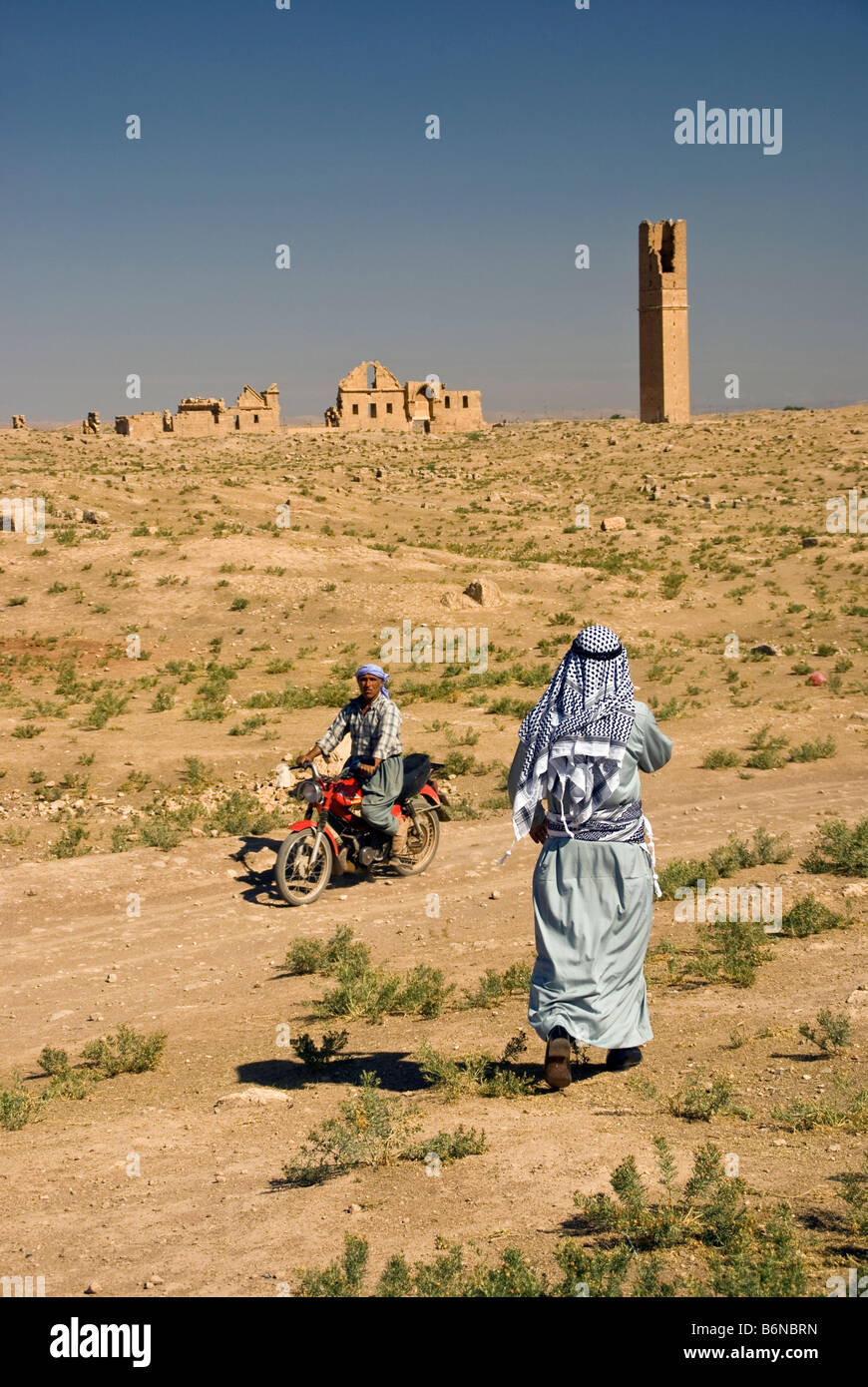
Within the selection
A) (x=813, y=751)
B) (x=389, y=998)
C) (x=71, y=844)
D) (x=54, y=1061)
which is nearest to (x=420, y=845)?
(x=389, y=998)

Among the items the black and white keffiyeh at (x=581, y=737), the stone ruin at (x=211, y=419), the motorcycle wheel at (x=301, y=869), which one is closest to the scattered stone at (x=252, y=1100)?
the black and white keffiyeh at (x=581, y=737)

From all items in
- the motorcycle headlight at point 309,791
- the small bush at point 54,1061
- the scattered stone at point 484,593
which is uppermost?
the scattered stone at point 484,593


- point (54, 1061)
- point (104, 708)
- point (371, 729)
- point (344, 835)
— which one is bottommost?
point (54, 1061)

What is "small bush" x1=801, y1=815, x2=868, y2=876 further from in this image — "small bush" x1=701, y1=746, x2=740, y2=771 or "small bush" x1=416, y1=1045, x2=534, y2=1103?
"small bush" x1=416, y1=1045, x2=534, y2=1103

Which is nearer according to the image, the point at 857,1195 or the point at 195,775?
the point at 857,1195

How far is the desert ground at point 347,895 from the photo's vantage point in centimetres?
431

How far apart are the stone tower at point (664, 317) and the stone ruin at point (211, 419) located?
18.9 meters

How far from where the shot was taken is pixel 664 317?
59.8 meters

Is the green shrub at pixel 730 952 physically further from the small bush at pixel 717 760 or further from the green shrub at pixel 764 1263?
the small bush at pixel 717 760

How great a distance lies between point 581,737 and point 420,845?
434cm

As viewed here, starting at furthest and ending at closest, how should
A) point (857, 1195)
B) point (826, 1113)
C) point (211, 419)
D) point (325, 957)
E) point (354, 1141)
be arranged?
point (211, 419), point (325, 957), point (826, 1113), point (354, 1141), point (857, 1195)

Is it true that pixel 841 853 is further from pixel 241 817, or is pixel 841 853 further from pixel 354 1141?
pixel 354 1141

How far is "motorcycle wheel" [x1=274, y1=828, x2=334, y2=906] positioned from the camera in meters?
8.84
